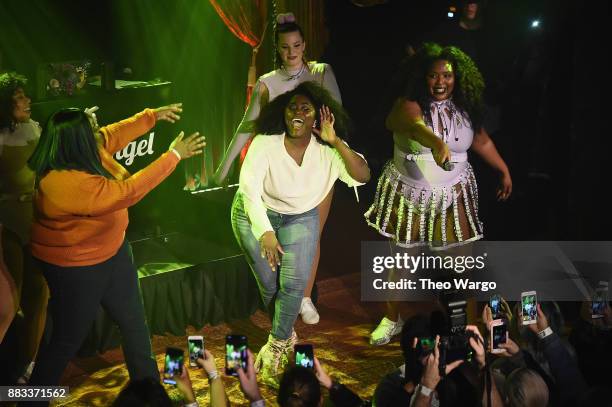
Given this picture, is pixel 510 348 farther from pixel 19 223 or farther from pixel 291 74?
pixel 19 223

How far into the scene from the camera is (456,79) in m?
5.89

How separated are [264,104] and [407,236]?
1068 millimetres

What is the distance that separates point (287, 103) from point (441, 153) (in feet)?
2.88

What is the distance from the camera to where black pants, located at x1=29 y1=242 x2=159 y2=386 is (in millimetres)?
4812

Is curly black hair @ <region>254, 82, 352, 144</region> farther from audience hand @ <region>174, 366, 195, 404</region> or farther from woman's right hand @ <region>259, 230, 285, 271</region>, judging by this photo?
audience hand @ <region>174, 366, 195, 404</region>

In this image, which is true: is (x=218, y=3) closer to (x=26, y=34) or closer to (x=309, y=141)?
(x=26, y=34)

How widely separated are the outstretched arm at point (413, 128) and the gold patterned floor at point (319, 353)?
1128 mm

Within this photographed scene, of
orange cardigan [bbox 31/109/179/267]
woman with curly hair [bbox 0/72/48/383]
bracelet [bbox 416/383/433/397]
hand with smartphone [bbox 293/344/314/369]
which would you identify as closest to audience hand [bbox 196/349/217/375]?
hand with smartphone [bbox 293/344/314/369]

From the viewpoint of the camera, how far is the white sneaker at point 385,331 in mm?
6090

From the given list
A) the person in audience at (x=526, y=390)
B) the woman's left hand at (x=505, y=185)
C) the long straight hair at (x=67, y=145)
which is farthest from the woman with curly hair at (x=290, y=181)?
the person in audience at (x=526, y=390)

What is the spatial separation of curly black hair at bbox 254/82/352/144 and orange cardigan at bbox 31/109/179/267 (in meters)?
0.82

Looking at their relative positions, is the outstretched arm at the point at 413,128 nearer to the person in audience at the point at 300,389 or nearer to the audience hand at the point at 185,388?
the person in audience at the point at 300,389

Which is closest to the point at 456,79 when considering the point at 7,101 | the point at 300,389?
the point at 7,101

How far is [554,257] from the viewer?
22.9 ft
